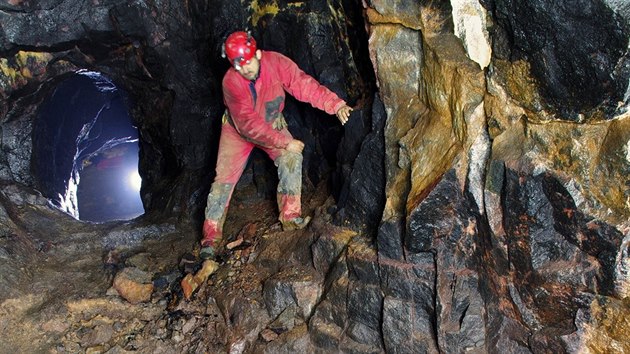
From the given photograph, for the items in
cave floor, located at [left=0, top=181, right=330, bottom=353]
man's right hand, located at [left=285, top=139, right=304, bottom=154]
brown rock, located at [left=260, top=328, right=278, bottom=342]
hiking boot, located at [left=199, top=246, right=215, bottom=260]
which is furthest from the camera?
hiking boot, located at [left=199, top=246, right=215, bottom=260]

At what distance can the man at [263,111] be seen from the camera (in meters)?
4.41

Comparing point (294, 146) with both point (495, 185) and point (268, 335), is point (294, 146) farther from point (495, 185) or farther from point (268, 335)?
point (495, 185)

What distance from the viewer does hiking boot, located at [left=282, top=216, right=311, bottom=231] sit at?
4.91 meters

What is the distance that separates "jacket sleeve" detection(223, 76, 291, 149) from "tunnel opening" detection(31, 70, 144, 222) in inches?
177

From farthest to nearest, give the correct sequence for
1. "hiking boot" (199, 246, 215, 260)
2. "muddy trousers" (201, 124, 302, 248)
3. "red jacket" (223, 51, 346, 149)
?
1. "hiking boot" (199, 246, 215, 260)
2. "muddy trousers" (201, 124, 302, 248)
3. "red jacket" (223, 51, 346, 149)

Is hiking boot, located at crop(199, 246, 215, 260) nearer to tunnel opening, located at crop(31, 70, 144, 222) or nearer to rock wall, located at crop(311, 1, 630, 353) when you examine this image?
rock wall, located at crop(311, 1, 630, 353)

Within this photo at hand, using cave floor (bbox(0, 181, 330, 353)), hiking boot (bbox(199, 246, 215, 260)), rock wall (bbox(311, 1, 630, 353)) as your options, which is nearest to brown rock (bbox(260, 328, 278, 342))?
cave floor (bbox(0, 181, 330, 353))

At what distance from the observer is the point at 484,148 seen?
3.03 m

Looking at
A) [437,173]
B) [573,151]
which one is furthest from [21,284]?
[573,151]

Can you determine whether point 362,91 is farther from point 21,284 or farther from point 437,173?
point 21,284

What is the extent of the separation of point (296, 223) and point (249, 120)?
117 centimetres

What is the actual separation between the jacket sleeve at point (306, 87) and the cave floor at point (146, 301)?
1.05 meters

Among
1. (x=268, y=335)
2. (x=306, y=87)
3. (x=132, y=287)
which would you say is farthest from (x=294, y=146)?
(x=132, y=287)

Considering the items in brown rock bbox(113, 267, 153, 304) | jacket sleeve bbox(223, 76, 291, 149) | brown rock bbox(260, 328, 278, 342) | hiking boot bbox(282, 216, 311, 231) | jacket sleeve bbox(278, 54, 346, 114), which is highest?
jacket sleeve bbox(278, 54, 346, 114)
